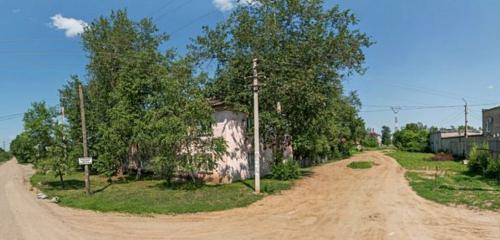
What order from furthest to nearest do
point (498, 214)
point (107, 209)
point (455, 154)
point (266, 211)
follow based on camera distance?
point (455, 154) < point (107, 209) < point (266, 211) < point (498, 214)

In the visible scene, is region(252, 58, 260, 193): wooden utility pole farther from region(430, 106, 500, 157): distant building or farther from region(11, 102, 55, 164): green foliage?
region(430, 106, 500, 157): distant building

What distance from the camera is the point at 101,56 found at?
31.0 meters

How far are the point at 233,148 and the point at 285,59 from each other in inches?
247

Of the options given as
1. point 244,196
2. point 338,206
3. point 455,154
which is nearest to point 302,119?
point 244,196

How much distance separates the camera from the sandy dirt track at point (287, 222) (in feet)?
32.5

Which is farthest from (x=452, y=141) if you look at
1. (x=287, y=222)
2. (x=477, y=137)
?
(x=287, y=222)

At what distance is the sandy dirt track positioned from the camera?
32.5ft

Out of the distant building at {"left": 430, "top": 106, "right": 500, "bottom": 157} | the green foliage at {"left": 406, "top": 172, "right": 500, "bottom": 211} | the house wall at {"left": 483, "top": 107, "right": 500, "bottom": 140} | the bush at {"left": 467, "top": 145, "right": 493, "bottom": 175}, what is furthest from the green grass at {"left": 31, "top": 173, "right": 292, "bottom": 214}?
the house wall at {"left": 483, "top": 107, "right": 500, "bottom": 140}

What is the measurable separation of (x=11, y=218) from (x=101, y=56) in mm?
19972

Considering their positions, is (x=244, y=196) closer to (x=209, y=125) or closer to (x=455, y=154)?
(x=209, y=125)

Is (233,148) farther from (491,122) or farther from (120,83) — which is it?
(491,122)

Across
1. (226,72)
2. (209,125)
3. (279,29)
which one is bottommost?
(209,125)

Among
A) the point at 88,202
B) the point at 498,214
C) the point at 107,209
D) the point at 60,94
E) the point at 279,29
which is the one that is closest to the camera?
the point at 498,214

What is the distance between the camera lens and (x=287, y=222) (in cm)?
1138
